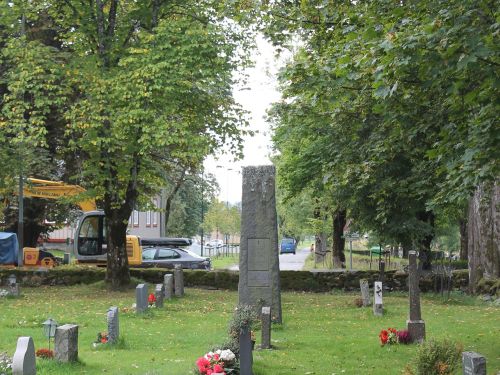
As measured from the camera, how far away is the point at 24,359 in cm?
748

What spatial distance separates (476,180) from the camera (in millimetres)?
7953

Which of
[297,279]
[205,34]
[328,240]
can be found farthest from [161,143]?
[328,240]

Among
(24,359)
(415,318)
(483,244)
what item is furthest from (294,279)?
(24,359)

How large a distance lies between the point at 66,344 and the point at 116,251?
13695 millimetres

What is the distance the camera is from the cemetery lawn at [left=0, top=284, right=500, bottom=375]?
969cm

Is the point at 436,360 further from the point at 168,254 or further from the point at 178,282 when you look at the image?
the point at 168,254

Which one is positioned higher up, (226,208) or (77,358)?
(226,208)

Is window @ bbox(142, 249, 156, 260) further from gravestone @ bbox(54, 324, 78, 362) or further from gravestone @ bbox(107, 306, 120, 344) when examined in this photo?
gravestone @ bbox(54, 324, 78, 362)

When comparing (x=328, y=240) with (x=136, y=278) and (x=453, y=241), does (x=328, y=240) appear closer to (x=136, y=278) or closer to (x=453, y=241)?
(x=453, y=241)

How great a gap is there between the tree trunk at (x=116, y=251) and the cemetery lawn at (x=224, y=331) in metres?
0.81

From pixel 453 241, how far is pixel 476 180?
209 ft

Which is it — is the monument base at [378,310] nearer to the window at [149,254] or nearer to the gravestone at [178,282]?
the gravestone at [178,282]

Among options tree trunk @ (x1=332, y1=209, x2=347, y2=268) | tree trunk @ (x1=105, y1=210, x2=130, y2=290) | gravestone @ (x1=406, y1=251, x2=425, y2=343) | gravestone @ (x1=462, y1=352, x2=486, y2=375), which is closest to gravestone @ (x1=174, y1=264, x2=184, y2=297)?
tree trunk @ (x1=105, y1=210, x2=130, y2=290)

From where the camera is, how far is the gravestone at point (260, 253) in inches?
563
